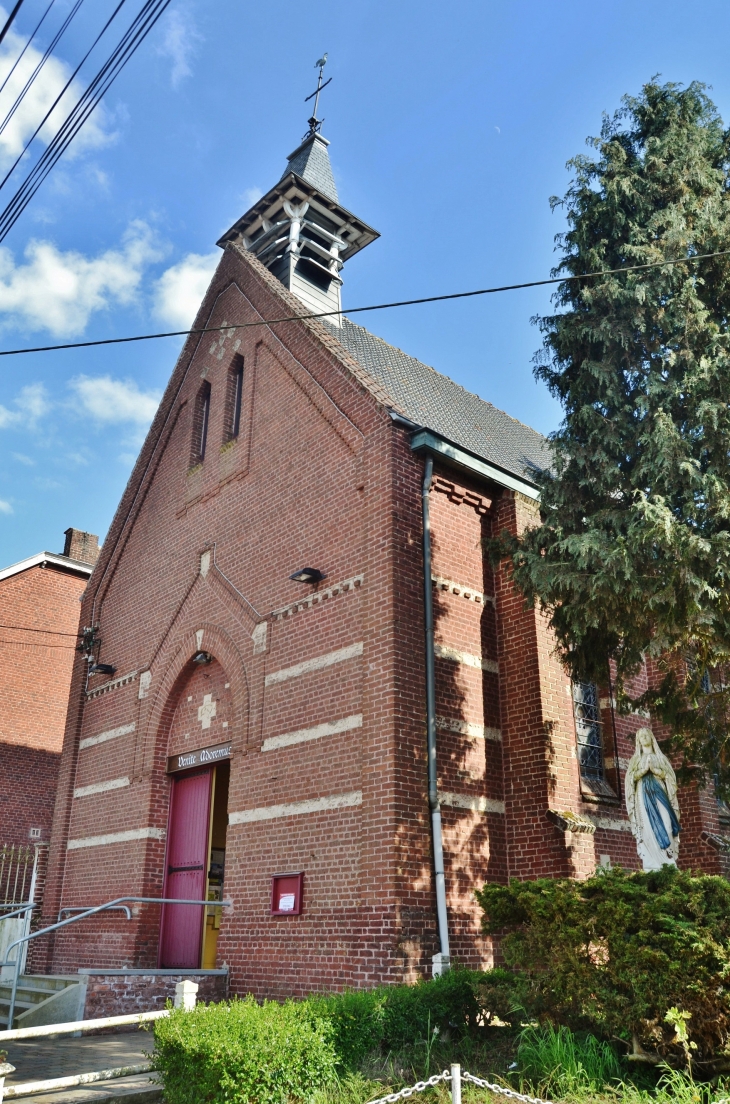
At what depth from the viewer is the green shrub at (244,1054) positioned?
20.2 ft

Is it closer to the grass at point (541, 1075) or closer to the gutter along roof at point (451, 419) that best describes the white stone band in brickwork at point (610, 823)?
the gutter along roof at point (451, 419)

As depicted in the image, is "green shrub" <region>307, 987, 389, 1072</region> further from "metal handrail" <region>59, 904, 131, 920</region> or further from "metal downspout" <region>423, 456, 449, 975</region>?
"metal handrail" <region>59, 904, 131, 920</region>

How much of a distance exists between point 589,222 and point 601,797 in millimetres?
7222

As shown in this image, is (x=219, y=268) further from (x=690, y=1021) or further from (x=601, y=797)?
(x=690, y=1021)

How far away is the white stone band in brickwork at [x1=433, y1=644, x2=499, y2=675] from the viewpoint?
438 inches

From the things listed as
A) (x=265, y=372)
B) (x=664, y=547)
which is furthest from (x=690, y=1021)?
(x=265, y=372)

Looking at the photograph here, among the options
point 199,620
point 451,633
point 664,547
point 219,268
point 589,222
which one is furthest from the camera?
point 219,268

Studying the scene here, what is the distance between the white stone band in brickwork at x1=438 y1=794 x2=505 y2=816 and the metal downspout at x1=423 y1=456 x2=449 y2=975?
12.4 inches

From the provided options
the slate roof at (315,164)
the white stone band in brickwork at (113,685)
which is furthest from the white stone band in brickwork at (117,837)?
the slate roof at (315,164)

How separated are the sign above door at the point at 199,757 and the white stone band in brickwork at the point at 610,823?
16.8ft

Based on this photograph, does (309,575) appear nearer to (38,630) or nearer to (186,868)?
(186,868)

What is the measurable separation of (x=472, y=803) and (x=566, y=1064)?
4289 millimetres

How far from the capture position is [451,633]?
11.4m

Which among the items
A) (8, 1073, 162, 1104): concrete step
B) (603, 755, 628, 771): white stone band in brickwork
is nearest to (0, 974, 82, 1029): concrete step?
Answer: (8, 1073, 162, 1104): concrete step
